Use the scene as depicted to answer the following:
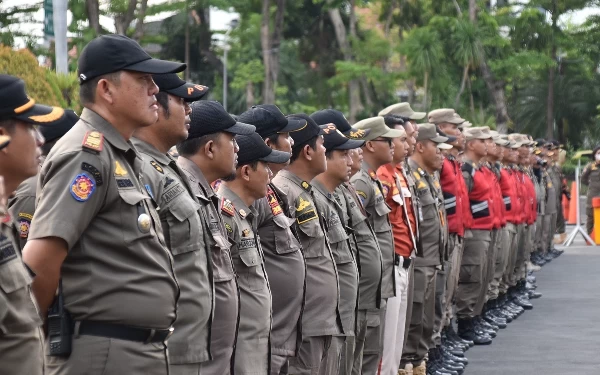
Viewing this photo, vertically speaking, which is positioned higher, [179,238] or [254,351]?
[179,238]

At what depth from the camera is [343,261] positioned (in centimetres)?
682

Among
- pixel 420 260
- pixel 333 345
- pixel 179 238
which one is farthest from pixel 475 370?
pixel 179 238

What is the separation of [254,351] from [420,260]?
463cm

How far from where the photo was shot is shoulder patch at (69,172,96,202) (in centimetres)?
376

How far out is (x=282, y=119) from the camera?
6402 mm

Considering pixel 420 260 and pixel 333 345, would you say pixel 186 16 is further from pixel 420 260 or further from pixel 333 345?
pixel 333 345

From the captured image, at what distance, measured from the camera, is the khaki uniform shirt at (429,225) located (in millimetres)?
9852

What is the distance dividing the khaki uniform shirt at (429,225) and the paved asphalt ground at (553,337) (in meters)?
1.11

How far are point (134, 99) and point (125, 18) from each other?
1908cm

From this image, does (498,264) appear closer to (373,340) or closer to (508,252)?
(508,252)

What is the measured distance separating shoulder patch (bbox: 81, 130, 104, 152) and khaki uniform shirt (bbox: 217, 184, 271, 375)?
1.39m

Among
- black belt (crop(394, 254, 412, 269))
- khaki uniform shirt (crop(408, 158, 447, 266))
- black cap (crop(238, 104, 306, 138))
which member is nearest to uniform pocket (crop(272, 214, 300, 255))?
black cap (crop(238, 104, 306, 138))

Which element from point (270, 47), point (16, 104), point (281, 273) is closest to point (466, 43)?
point (270, 47)

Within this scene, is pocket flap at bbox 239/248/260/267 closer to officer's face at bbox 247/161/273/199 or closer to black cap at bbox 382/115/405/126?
officer's face at bbox 247/161/273/199
